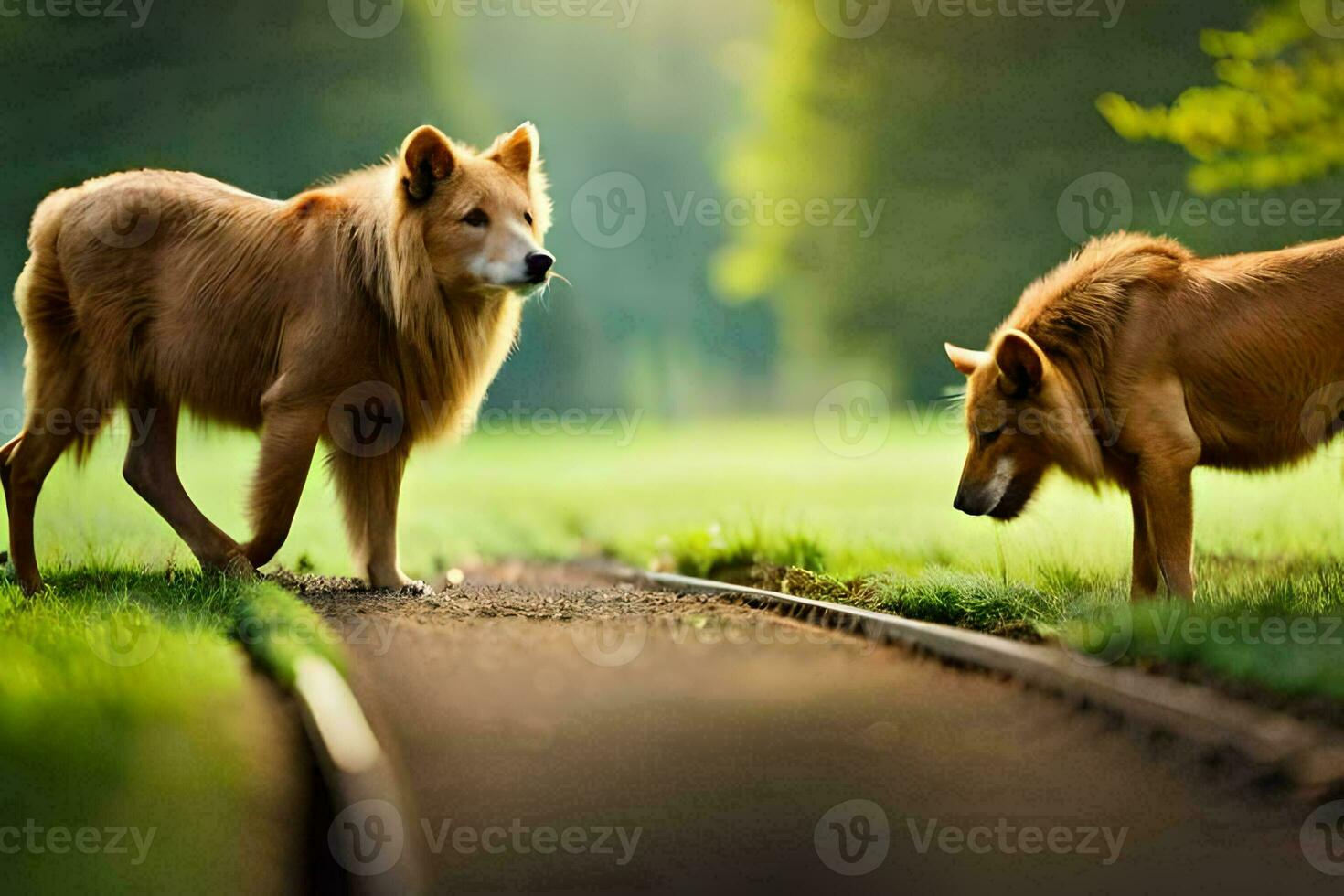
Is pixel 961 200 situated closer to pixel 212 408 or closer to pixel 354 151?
pixel 354 151

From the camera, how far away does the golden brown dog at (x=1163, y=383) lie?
5508mm

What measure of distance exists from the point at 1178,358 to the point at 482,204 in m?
3.67

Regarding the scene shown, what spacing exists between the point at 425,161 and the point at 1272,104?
7.63 m

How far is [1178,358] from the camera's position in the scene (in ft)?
18.4

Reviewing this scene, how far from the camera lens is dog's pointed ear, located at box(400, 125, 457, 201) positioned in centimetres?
608

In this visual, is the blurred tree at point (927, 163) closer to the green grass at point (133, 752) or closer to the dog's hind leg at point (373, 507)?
the dog's hind leg at point (373, 507)

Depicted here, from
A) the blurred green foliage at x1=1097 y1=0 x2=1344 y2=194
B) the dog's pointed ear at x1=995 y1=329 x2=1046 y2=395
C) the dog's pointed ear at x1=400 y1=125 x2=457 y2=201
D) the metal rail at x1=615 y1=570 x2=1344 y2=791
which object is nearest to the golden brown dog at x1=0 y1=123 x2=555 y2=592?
the dog's pointed ear at x1=400 y1=125 x2=457 y2=201

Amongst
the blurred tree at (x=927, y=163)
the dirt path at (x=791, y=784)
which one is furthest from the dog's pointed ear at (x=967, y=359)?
the blurred tree at (x=927, y=163)

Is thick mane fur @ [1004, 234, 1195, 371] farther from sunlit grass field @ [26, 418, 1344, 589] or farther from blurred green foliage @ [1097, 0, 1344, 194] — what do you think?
blurred green foliage @ [1097, 0, 1344, 194]

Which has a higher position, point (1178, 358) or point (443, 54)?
point (443, 54)

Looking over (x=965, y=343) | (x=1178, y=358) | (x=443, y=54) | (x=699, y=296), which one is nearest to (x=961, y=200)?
(x=965, y=343)

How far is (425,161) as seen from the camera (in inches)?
243

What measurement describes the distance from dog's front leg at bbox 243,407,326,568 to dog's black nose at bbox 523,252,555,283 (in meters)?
1.43

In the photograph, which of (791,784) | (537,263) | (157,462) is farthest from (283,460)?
(791,784)
